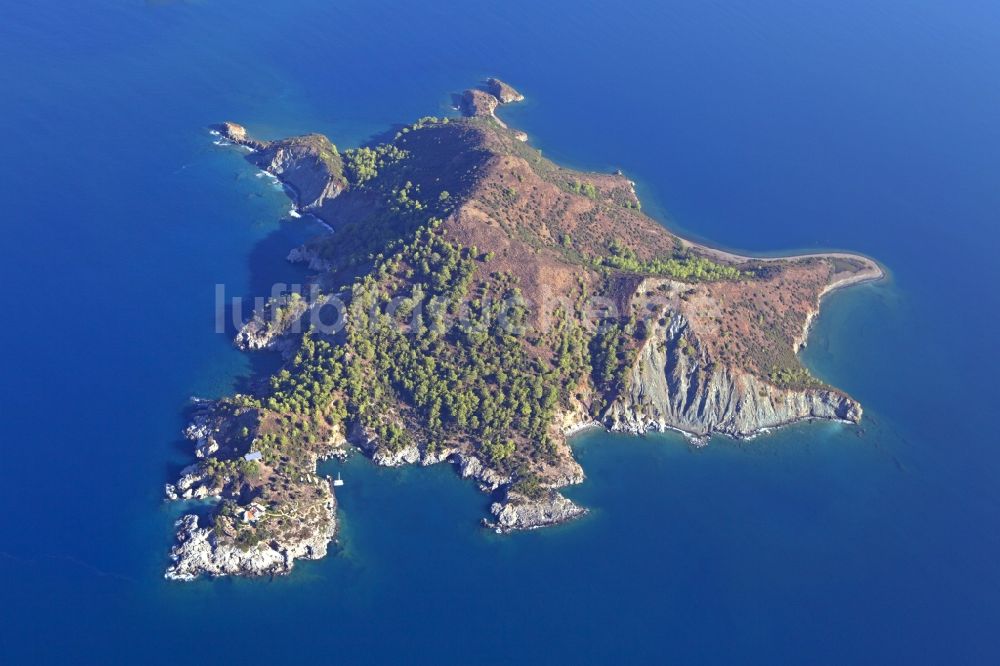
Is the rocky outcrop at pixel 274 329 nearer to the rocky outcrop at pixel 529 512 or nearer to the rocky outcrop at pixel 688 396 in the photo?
the rocky outcrop at pixel 529 512

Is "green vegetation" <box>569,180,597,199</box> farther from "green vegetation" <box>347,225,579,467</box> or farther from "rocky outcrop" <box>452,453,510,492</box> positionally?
"rocky outcrop" <box>452,453,510,492</box>

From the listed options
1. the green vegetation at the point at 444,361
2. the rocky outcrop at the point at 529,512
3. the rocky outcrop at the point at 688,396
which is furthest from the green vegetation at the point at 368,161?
the rocky outcrop at the point at 529,512

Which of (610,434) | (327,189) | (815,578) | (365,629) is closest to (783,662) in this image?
(815,578)

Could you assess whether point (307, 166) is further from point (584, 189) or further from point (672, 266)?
point (672, 266)

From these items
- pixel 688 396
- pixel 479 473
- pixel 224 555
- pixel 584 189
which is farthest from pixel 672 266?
pixel 224 555

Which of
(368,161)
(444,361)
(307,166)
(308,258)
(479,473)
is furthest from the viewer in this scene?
(307,166)

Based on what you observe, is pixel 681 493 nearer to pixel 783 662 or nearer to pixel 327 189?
pixel 783 662

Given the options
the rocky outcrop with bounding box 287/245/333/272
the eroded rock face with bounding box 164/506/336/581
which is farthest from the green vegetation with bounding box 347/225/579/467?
the eroded rock face with bounding box 164/506/336/581
